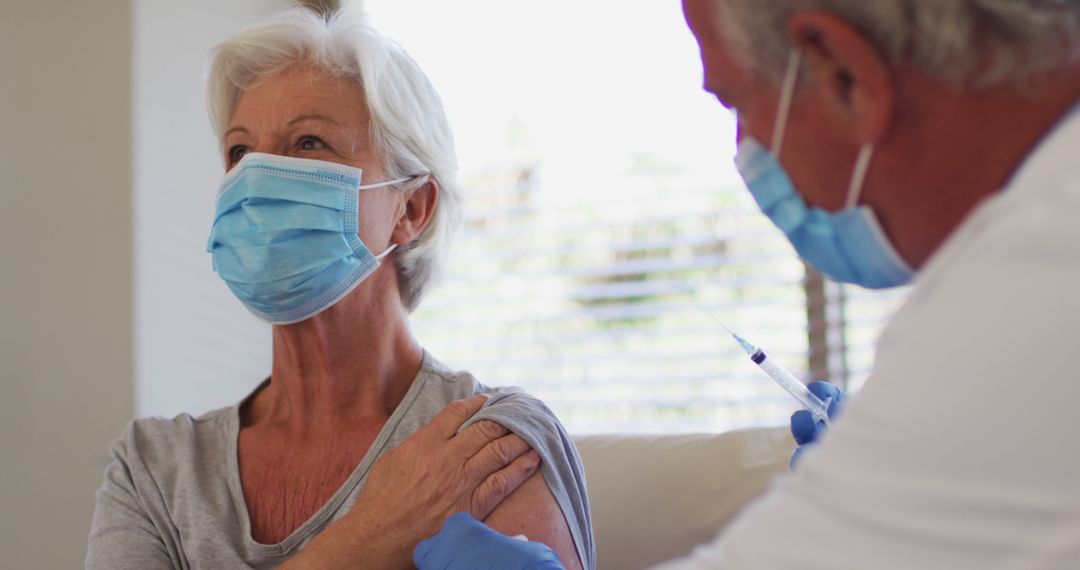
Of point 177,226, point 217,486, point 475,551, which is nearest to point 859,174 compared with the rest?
point 475,551

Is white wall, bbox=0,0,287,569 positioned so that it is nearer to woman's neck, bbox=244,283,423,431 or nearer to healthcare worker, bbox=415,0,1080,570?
woman's neck, bbox=244,283,423,431

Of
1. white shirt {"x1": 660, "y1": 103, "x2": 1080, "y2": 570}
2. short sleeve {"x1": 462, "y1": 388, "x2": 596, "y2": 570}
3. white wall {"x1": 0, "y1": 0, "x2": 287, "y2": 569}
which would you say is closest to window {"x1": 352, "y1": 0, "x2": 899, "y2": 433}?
white wall {"x1": 0, "y1": 0, "x2": 287, "y2": 569}

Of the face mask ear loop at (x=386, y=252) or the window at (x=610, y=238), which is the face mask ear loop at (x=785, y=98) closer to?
the face mask ear loop at (x=386, y=252)

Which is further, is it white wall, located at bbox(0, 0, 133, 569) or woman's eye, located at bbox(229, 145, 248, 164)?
white wall, located at bbox(0, 0, 133, 569)

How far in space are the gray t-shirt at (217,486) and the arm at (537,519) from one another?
0.6 inches

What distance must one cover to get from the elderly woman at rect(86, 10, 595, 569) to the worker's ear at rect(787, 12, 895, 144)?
782 millimetres

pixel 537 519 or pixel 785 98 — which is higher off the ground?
pixel 785 98

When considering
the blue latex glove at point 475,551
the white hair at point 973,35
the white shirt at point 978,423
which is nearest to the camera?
the white shirt at point 978,423

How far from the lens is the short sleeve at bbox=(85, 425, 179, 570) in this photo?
1542 millimetres

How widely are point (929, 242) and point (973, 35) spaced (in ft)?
0.49

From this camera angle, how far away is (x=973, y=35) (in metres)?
0.71

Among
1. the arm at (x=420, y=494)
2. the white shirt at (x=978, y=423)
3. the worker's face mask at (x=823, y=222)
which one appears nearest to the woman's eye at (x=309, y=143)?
the arm at (x=420, y=494)

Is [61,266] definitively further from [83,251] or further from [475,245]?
[475,245]

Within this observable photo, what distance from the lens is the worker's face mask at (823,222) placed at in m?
0.81
